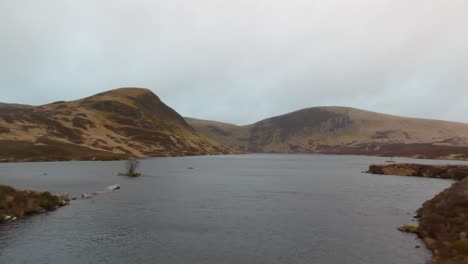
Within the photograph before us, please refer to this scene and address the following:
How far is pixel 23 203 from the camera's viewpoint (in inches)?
2512

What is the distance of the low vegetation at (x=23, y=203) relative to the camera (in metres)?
60.0

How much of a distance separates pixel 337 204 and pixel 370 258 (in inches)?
1449

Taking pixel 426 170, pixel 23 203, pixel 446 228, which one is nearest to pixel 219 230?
pixel 446 228

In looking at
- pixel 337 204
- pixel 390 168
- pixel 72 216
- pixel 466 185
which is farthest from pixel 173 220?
pixel 390 168

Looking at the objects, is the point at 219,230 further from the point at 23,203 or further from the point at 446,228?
the point at 23,203

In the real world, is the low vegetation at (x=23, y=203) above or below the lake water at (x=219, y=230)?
above

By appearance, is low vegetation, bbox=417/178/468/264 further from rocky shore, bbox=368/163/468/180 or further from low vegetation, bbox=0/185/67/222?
rocky shore, bbox=368/163/468/180

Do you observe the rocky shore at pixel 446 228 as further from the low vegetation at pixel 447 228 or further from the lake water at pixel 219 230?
the lake water at pixel 219 230

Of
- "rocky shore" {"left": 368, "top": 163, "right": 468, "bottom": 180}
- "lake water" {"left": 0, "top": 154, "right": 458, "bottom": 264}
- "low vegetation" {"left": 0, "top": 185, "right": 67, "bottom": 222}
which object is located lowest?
"lake water" {"left": 0, "top": 154, "right": 458, "bottom": 264}

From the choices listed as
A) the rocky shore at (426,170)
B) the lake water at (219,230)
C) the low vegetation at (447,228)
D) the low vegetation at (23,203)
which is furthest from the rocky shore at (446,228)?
the rocky shore at (426,170)

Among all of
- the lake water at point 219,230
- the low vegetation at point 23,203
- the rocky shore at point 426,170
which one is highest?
the rocky shore at point 426,170

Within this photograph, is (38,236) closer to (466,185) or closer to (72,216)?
(72,216)

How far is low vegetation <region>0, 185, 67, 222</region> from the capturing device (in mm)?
59969

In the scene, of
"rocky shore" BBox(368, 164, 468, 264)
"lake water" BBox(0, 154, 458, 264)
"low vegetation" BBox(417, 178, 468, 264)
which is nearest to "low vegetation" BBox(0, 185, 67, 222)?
"lake water" BBox(0, 154, 458, 264)
